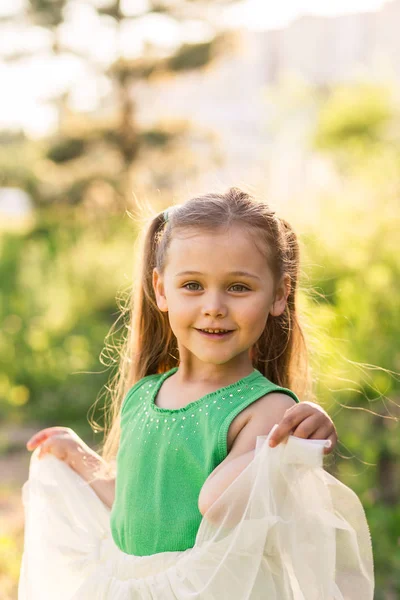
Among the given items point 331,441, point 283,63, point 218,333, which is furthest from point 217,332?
point 283,63

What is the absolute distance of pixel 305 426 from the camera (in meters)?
1.59

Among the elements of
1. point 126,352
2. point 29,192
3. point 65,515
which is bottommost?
point 29,192

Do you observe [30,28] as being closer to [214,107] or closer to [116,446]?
[116,446]

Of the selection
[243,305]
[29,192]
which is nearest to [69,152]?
[29,192]

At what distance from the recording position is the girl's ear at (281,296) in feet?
6.22

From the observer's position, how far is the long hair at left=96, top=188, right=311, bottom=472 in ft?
6.08

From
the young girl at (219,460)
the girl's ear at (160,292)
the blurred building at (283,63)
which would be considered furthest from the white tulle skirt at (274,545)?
the blurred building at (283,63)

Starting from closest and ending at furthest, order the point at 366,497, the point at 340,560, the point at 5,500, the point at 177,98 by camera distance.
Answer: the point at 340,560 < the point at 366,497 < the point at 5,500 < the point at 177,98

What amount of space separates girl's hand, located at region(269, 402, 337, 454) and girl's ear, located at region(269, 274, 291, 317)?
0.33m

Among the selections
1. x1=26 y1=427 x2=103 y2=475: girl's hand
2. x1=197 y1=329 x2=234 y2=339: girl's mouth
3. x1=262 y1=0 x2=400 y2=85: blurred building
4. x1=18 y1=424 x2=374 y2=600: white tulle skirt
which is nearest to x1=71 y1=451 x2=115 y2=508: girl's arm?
x1=26 y1=427 x2=103 y2=475: girl's hand

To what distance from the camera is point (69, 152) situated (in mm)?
17578

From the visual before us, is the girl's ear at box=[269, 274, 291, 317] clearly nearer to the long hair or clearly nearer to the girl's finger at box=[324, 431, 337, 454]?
the long hair

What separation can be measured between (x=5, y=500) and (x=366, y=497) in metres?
2.23

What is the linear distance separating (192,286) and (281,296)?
23 centimetres
